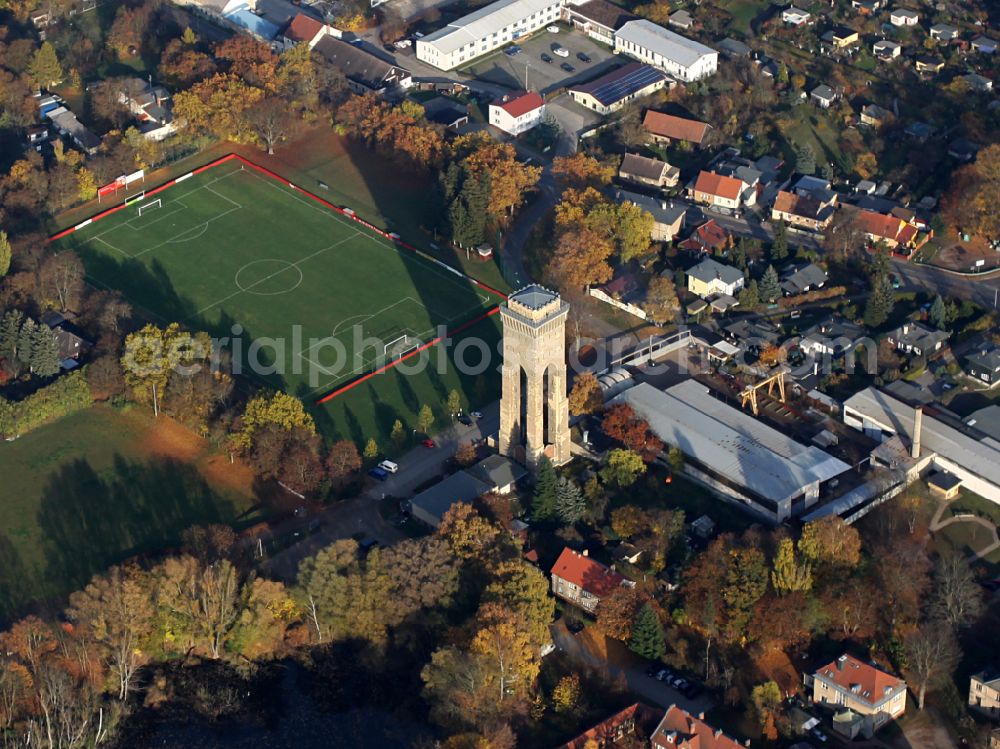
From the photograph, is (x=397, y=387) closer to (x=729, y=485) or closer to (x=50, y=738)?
(x=729, y=485)

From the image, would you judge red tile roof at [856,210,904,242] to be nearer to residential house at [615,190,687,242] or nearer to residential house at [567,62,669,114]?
residential house at [615,190,687,242]

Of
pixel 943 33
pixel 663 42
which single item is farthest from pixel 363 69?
pixel 943 33

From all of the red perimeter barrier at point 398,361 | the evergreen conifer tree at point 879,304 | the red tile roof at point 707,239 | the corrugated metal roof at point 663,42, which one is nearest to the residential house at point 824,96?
the corrugated metal roof at point 663,42

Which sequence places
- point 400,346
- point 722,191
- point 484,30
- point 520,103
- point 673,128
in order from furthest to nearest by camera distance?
1. point 484,30
2. point 520,103
3. point 673,128
4. point 722,191
5. point 400,346

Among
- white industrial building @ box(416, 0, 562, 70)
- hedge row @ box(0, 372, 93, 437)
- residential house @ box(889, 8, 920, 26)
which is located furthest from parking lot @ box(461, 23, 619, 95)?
hedge row @ box(0, 372, 93, 437)

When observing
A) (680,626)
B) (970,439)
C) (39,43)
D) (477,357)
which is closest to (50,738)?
(680,626)

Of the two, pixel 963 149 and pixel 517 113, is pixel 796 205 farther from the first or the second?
pixel 517 113
